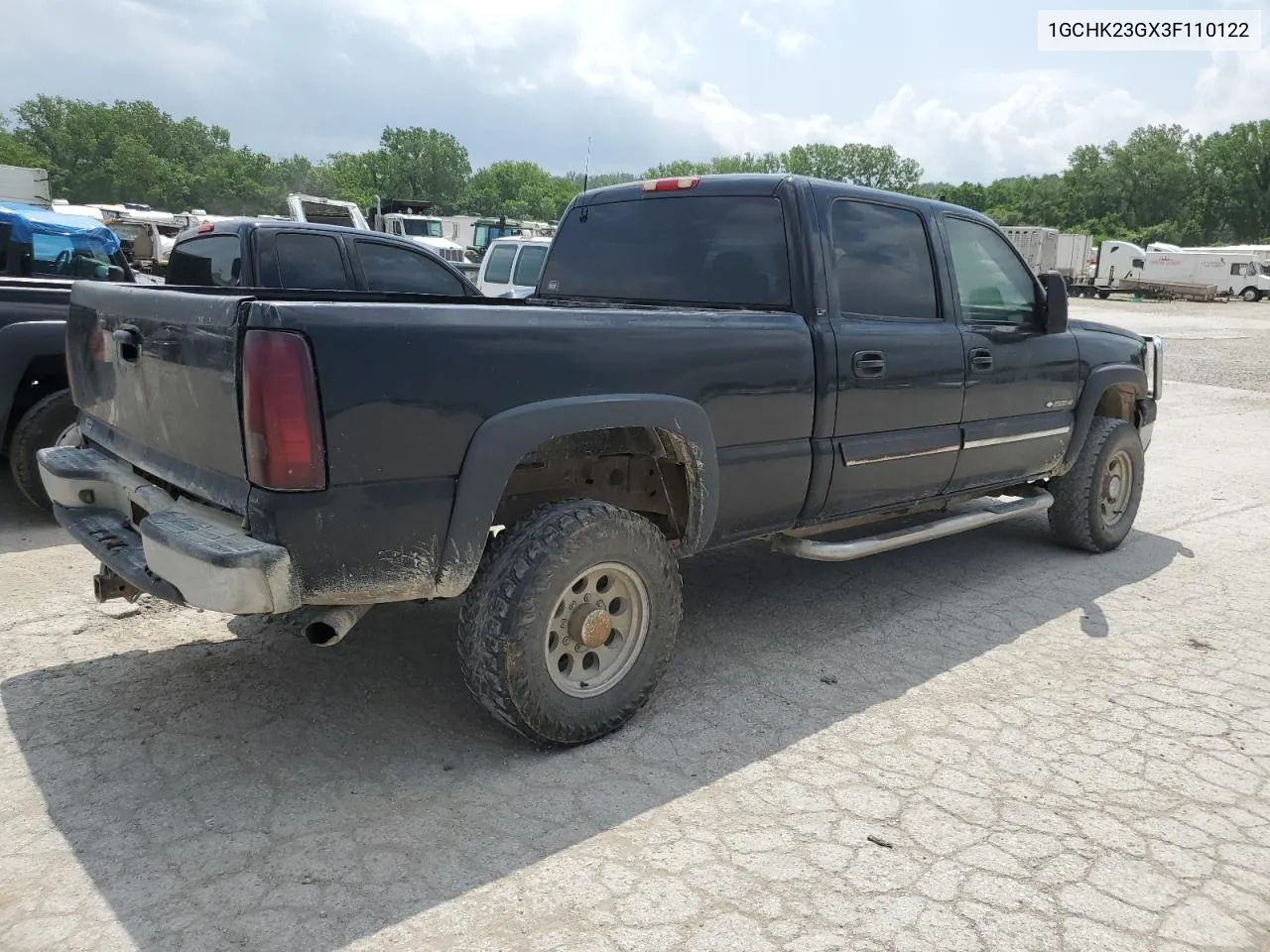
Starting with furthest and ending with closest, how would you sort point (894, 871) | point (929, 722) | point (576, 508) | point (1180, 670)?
point (1180, 670), point (929, 722), point (576, 508), point (894, 871)

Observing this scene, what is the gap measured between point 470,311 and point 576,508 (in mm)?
745

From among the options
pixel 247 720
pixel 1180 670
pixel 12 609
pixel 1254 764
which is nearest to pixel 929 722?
pixel 1254 764

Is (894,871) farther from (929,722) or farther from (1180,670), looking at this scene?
(1180,670)

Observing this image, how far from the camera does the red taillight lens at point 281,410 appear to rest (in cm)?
246

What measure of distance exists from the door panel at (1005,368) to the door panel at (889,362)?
19 centimetres

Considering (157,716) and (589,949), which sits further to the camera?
(157,716)

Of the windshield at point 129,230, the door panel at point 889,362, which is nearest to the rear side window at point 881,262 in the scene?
the door panel at point 889,362

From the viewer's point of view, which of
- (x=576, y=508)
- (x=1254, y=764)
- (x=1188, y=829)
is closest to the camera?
(x=1188, y=829)

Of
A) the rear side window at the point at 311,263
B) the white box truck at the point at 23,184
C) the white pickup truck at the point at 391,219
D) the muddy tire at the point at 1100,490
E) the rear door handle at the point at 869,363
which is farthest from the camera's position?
the white box truck at the point at 23,184

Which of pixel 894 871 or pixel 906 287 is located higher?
pixel 906 287

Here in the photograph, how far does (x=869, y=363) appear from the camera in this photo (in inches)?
156

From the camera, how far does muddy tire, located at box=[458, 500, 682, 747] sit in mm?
2961

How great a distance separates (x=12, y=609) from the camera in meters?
4.27

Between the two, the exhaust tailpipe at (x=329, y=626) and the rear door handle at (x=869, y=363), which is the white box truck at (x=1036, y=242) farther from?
the exhaust tailpipe at (x=329, y=626)
